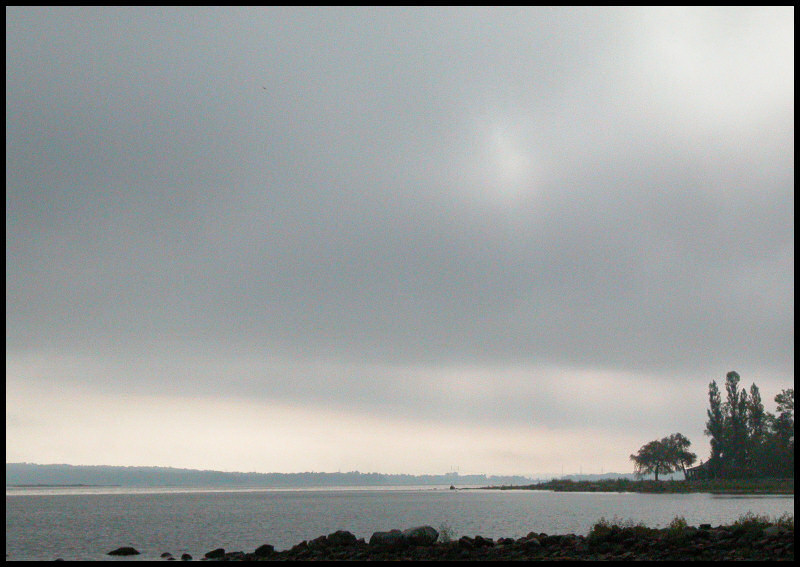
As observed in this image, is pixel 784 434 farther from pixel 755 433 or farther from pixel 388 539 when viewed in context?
pixel 388 539

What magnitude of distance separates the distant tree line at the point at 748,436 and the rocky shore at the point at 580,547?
116590mm

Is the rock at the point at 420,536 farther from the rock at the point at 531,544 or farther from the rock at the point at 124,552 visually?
the rock at the point at 124,552

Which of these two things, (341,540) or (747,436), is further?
(747,436)

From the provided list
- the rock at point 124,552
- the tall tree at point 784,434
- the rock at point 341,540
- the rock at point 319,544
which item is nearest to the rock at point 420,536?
the rock at point 341,540

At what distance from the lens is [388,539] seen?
40.2m

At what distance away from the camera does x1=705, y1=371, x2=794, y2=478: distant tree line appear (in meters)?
142

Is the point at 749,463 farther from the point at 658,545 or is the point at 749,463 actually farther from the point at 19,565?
the point at 19,565

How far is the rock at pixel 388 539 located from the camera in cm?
3928

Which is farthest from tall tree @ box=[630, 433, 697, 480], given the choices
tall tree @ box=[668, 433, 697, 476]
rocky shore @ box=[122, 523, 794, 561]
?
rocky shore @ box=[122, 523, 794, 561]

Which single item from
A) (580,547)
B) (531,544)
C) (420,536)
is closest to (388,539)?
(420,536)

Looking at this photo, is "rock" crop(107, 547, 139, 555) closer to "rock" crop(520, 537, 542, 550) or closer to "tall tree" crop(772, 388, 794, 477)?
"rock" crop(520, 537, 542, 550)

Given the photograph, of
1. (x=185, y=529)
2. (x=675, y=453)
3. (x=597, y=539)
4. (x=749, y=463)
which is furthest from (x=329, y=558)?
(x=675, y=453)

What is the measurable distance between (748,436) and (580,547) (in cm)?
13617

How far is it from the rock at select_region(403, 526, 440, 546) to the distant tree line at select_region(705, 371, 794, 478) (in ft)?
398
